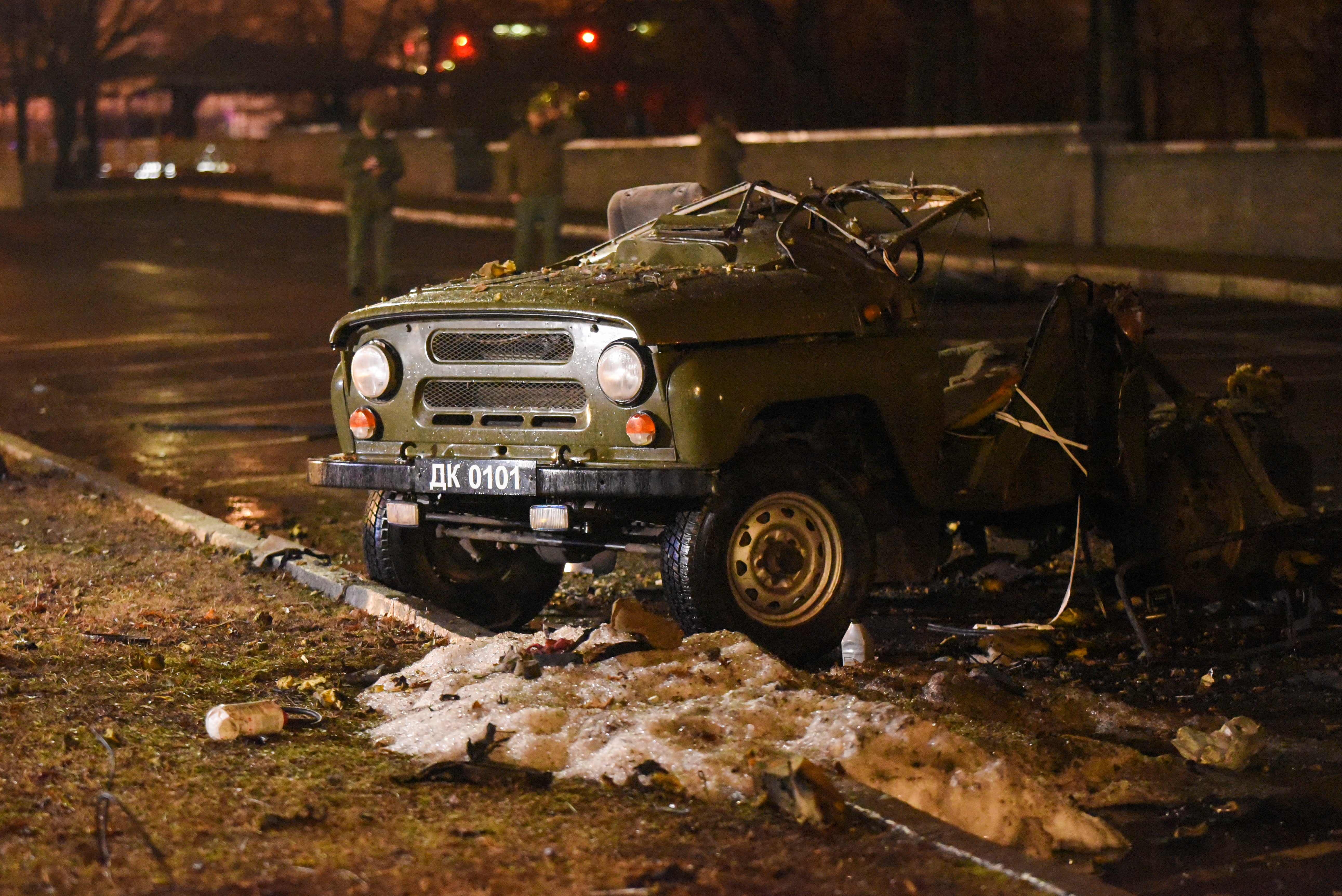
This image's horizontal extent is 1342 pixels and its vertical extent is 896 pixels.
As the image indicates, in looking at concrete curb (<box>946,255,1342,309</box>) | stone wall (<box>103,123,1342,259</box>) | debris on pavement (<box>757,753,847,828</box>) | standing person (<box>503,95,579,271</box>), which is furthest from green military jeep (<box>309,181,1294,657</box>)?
standing person (<box>503,95,579,271</box>)

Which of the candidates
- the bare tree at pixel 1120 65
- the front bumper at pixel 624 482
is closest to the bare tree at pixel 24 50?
the bare tree at pixel 1120 65

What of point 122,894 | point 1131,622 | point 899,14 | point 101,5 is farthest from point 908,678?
point 101,5

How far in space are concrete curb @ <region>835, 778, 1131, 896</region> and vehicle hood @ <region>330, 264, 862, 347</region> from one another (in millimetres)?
1801

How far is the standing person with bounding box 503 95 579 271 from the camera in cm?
1905

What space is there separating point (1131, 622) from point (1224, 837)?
1976 millimetres

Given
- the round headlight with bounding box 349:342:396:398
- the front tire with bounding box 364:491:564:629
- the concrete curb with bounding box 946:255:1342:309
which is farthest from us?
the concrete curb with bounding box 946:255:1342:309

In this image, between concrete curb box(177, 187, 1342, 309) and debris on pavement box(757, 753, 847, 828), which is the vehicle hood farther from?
concrete curb box(177, 187, 1342, 309)

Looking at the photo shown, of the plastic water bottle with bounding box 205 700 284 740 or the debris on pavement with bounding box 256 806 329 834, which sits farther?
the plastic water bottle with bounding box 205 700 284 740

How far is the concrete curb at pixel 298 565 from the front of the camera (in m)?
6.75

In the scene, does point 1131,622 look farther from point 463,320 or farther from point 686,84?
point 686,84

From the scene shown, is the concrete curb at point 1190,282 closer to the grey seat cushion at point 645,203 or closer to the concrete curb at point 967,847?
the grey seat cushion at point 645,203

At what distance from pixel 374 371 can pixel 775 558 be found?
1.56m

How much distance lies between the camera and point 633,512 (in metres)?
6.44

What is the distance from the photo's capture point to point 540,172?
19359 millimetres
